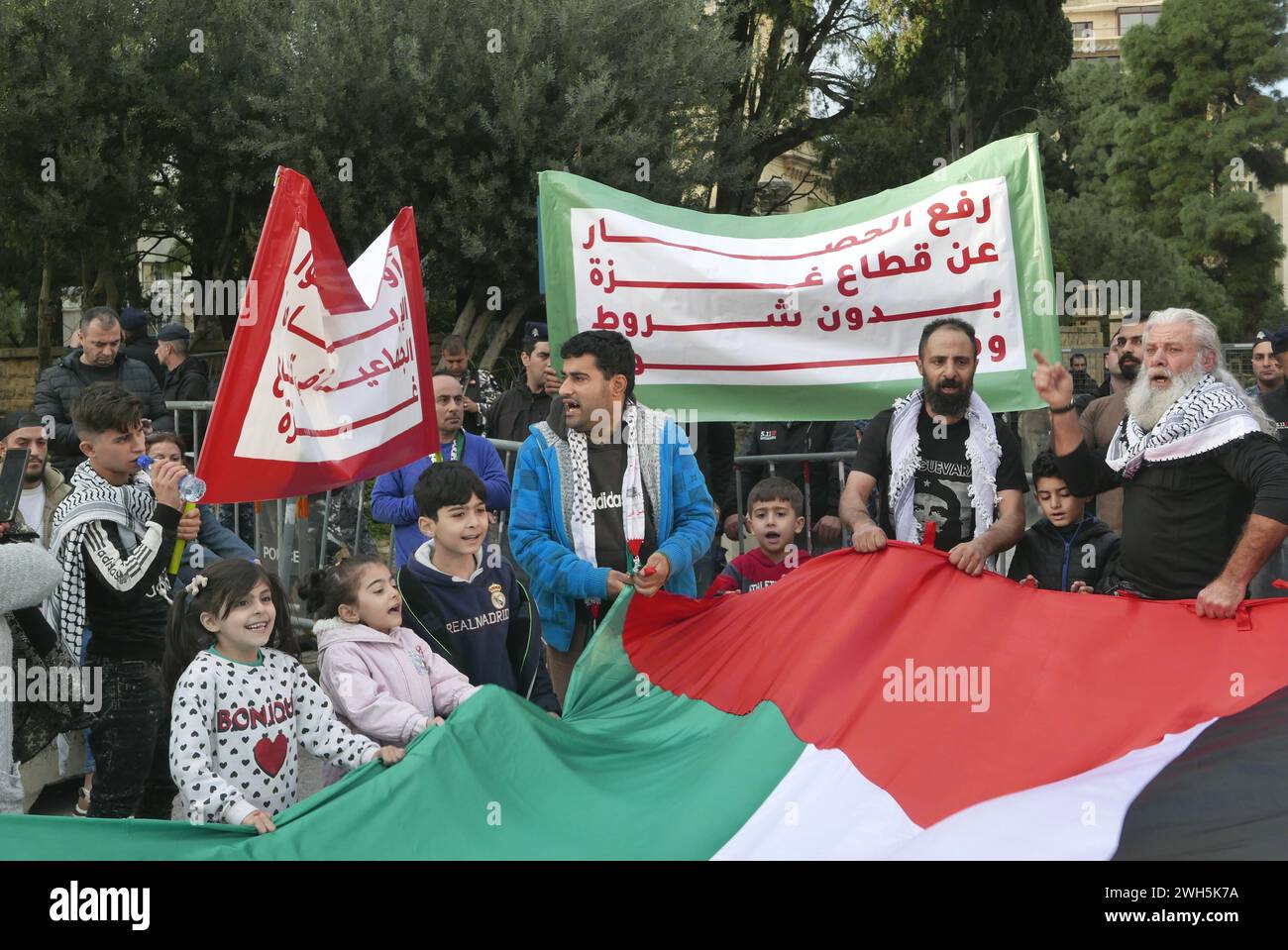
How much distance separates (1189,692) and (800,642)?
1.21 metres

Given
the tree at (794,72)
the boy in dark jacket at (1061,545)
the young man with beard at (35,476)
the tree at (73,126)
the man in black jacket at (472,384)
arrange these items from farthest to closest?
1. the tree at (794,72)
2. the tree at (73,126)
3. the man in black jacket at (472,384)
4. the young man with beard at (35,476)
5. the boy in dark jacket at (1061,545)

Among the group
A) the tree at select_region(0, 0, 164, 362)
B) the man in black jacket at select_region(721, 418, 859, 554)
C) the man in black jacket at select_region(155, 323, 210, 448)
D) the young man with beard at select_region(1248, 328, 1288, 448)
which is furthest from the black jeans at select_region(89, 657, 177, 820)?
the tree at select_region(0, 0, 164, 362)

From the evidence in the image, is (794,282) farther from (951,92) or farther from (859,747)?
(951,92)

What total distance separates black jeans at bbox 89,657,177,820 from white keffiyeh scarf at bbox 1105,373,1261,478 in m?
3.46

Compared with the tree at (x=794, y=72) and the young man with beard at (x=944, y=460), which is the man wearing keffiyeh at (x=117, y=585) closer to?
the young man with beard at (x=944, y=460)

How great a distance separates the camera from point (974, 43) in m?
22.4

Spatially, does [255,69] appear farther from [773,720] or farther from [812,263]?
[773,720]

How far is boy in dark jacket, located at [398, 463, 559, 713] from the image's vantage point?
5.28 meters

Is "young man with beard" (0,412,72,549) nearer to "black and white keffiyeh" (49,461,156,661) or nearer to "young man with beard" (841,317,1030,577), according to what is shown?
"black and white keffiyeh" (49,461,156,661)

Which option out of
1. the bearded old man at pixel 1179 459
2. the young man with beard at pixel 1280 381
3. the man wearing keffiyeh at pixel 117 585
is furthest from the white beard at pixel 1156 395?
the man wearing keffiyeh at pixel 117 585

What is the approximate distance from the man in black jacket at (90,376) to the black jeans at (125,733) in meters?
3.14

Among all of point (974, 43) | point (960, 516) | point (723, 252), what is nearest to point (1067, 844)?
point (960, 516)

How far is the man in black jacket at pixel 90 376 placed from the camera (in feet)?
27.2

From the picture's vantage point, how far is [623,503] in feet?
18.5
